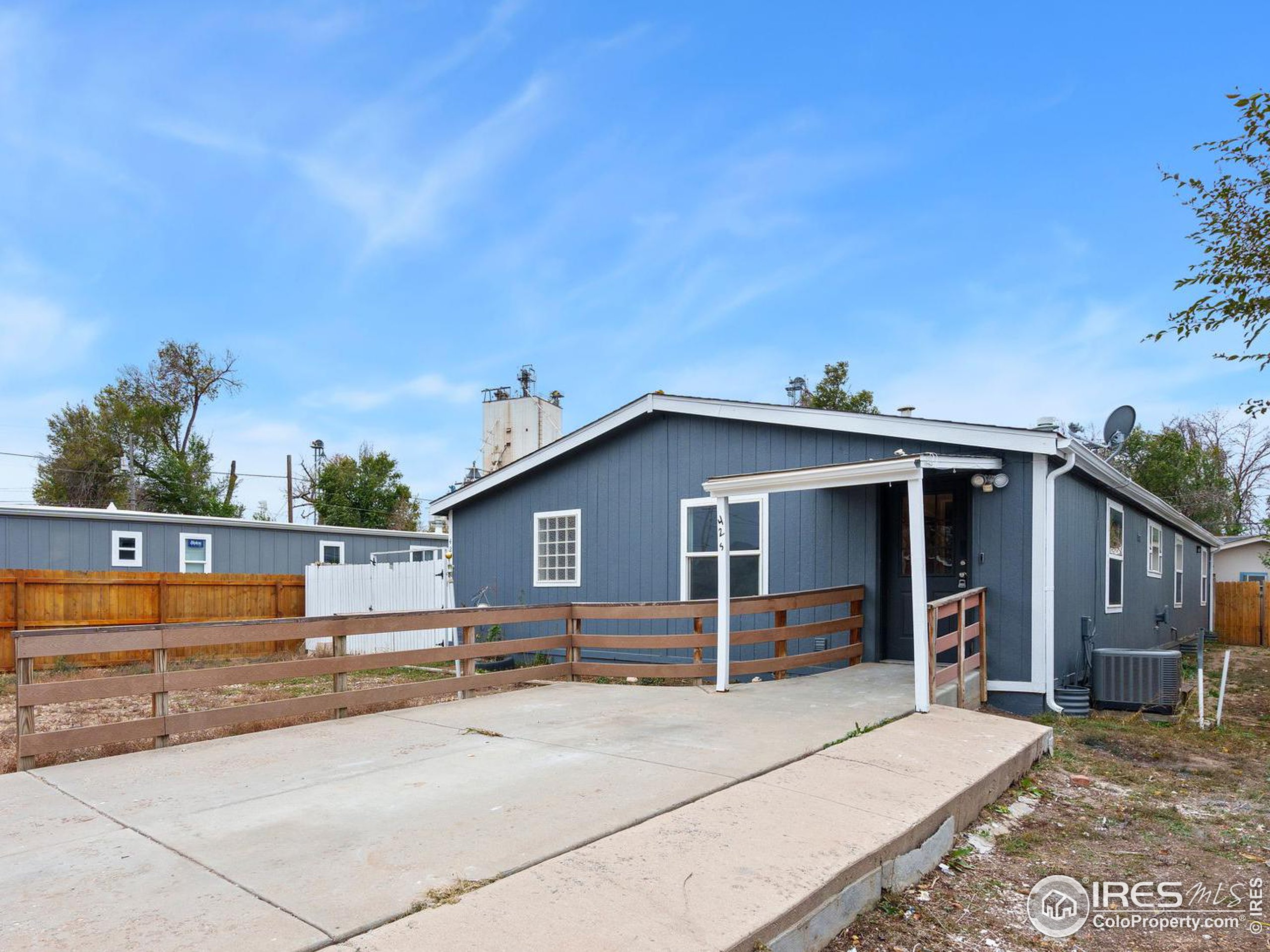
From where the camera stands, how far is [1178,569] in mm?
15789

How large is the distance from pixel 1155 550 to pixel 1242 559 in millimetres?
13257

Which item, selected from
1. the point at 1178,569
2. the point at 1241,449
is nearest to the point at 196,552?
the point at 1178,569

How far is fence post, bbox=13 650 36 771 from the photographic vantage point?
16.0 feet

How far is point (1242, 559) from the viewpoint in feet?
76.0

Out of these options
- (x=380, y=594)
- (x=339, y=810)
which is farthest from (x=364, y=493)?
(x=339, y=810)

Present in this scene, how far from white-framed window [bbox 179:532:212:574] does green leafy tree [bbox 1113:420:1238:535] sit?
998 inches

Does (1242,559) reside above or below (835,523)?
below

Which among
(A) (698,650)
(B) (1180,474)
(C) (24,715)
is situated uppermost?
(B) (1180,474)

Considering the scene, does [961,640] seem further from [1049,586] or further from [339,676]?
[339,676]

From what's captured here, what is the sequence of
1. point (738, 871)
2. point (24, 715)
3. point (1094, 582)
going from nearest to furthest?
1. point (738, 871)
2. point (24, 715)
3. point (1094, 582)

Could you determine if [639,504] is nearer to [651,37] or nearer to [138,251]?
[651,37]

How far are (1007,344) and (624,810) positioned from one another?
630 inches

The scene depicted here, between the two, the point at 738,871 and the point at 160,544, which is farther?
the point at 160,544

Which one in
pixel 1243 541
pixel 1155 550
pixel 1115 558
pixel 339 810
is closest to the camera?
pixel 339 810
